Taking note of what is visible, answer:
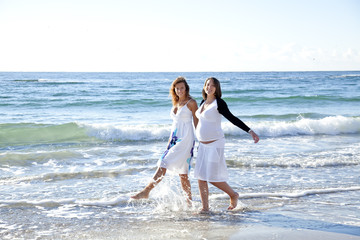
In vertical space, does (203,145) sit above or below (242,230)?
above

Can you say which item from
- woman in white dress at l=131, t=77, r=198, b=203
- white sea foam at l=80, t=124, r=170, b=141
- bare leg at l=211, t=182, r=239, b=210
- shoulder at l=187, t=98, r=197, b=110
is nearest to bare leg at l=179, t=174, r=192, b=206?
woman in white dress at l=131, t=77, r=198, b=203

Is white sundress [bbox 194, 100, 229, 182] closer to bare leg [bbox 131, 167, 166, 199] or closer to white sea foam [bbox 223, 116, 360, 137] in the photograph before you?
bare leg [bbox 131, 167, 166, 199]

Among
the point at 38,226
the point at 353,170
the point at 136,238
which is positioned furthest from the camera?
the point at 353,170

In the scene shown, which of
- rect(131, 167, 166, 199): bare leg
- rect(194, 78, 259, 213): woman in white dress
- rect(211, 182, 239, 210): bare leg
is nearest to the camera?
rect(194, 78, 259, 213): woman in white dress

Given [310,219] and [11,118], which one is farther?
[11,118]

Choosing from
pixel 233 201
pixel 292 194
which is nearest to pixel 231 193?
pixel 233 201

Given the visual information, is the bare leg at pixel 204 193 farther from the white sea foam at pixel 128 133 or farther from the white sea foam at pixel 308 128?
the white sea foam at pixel 308 128

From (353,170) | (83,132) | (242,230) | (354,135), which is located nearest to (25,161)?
(83,132)

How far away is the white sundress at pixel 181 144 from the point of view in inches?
195

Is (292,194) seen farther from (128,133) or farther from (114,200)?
(128,133)

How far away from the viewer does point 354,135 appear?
41.3 feet

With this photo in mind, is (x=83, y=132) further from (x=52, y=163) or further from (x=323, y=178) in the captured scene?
(x=323, y=178)

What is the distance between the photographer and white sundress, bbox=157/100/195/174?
4965 mm

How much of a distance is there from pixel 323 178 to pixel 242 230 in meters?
A: 3.24
